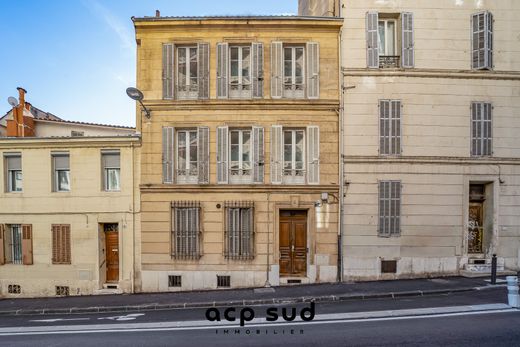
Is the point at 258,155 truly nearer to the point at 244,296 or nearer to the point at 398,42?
the point at 244,296

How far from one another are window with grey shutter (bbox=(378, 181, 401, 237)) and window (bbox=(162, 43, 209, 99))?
8.32 metres

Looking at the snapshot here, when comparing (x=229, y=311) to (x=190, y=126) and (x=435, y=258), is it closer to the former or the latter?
(x=190, y=126)

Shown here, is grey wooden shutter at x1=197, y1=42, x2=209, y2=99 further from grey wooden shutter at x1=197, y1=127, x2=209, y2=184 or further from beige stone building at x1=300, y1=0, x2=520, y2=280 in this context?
beige stone building at x1=300, y1=0, x2=520, y2=280

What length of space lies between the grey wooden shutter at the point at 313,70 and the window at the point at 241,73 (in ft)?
6.34

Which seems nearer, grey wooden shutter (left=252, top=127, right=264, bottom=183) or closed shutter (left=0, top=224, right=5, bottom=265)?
grey wooden shutter (left=252, top=127, right=264, bottom=183)

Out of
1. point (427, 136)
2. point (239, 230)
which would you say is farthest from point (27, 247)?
point (427, 136)

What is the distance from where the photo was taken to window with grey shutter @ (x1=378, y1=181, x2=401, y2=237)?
38.2ft

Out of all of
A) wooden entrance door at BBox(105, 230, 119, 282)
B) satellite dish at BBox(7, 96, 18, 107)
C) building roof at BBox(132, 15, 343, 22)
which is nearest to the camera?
building roof at BBox(132, 15, 343, 22)

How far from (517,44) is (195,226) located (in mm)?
15467

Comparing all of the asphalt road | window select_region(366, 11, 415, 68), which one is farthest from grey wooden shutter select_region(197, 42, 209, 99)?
the asphalt road

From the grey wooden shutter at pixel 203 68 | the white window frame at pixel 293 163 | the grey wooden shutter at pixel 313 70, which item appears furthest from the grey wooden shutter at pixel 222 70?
the grey wooden shutter at pixel 313 70

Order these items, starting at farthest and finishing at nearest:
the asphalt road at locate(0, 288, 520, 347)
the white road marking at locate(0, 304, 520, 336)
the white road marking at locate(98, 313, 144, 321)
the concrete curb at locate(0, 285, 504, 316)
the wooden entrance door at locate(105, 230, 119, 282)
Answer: the wooden entrance door at locate(105, 230, 119, 282)
the concrete curb at locate(0, 285, 504, 316)
the white road marking at locate(98, 313, 144, 321)
the white road marking at locate(0, 304, 520, 336)
the asphalt road at locate(0, 288, 520, 347)

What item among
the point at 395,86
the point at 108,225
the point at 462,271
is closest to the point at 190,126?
the point at 108,225

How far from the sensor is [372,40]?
11.7 metres
